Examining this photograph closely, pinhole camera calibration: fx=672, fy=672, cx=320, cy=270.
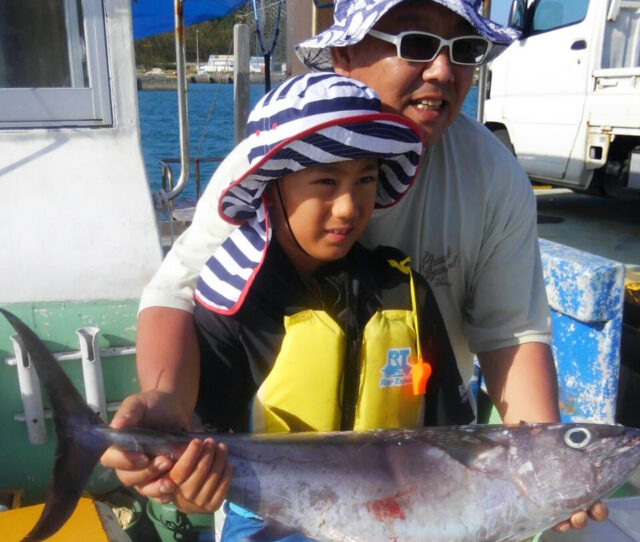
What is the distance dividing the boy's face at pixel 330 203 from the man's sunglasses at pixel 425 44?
37 centimetres

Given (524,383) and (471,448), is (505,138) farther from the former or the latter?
(471,448)

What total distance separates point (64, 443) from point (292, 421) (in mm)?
665

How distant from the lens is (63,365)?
3.26 meters

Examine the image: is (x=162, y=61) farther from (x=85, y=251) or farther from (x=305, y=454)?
(x=305, y=454)

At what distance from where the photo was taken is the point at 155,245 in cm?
352

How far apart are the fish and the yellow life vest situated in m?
0.11

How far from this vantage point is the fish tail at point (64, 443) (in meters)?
1.76

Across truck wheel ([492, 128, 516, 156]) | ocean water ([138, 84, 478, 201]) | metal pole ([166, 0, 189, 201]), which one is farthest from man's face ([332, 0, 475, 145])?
ocean water ([138, 84, 478, 201])

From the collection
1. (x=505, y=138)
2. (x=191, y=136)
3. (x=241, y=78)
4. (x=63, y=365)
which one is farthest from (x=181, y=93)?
(x=191, y=136)

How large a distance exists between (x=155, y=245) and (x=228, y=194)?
1536mm

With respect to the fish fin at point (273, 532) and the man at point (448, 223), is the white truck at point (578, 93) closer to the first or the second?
the man at point (448, 223)

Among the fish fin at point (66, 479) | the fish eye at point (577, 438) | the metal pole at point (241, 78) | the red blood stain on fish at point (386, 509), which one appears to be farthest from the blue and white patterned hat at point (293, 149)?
the metal pole at point (241, 78)

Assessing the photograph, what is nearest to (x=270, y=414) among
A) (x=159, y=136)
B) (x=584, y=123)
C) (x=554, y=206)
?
(x=584, y=123)

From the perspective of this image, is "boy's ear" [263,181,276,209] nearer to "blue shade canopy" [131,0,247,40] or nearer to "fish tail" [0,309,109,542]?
"fish tail" [0,309,109,542]
